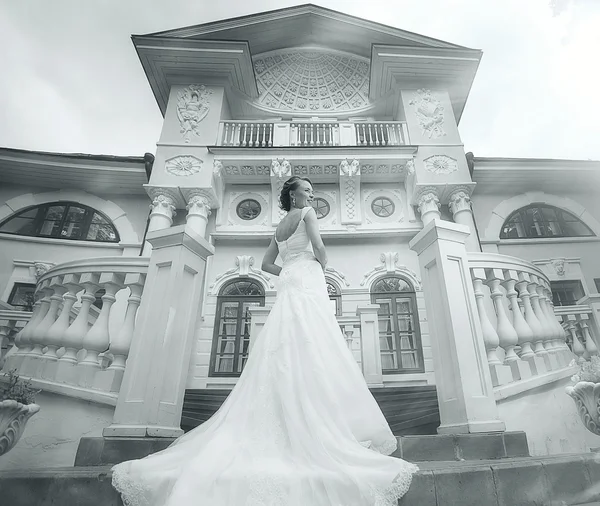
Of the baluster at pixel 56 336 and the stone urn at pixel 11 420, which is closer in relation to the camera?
the stone urn at pixel 11 420

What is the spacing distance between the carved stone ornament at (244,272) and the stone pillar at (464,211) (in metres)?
4.65

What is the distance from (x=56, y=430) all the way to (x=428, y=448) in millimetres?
3434

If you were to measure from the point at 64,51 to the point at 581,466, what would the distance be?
621 cm

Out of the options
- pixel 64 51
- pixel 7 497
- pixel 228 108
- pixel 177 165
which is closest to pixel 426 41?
pixel 228 108

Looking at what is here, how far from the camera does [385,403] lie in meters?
4.88

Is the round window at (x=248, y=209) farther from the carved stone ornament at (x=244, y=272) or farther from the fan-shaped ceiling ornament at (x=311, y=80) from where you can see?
the fan-shaped ceiling ornament at (x=311, y=80)

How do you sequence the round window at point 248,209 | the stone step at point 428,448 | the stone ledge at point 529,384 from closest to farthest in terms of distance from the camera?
the stone step at point 428,448 < the stone ledge at point 529,384 < the round window at point 248,209

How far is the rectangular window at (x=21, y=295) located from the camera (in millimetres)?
8109

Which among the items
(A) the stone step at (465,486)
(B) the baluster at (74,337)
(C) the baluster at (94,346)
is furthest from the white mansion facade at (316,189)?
(A) the stone step at (465,486)

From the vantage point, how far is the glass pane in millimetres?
8859

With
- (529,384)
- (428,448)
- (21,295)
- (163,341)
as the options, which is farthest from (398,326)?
(21,295)

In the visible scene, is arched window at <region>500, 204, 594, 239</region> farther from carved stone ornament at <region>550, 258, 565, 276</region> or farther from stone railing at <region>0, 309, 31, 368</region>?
stone railing at <region>0, 309, 31, 368</region>

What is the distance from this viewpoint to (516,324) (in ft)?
13.2

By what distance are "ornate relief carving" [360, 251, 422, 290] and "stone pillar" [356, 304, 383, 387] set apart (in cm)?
185
